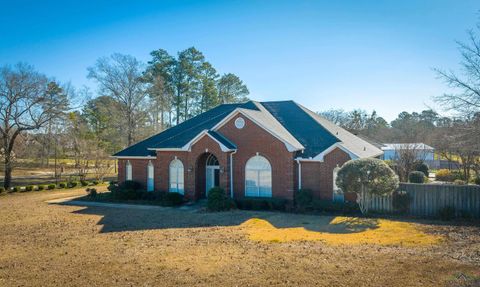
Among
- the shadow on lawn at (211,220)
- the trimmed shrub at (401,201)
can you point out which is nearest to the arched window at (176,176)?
the shadow on lawn at (211,220)

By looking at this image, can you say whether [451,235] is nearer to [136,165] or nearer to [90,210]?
[90,210]

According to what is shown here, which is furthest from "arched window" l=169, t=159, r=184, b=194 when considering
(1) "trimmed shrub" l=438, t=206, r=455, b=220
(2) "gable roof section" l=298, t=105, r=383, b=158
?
(1) "trimmed shrub" l=438, t=206, r=455, b=220

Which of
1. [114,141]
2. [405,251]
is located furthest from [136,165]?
[114,141]

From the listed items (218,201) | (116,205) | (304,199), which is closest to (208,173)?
(218,201)

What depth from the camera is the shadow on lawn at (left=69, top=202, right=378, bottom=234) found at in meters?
16.4

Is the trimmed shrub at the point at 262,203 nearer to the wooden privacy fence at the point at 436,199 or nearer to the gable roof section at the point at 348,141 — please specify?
the wooden privacy fence at the point at 436,199

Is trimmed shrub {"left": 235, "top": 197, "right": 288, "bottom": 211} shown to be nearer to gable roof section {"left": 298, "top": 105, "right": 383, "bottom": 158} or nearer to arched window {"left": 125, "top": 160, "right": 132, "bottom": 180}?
gable roof section {"left": 298, "top": 105, "right": 383, "bottom": 158}

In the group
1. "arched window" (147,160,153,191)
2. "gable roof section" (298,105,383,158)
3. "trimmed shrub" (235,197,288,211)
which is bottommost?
"trimmed shrub" (235,197,288,211)

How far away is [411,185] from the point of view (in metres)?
18.5

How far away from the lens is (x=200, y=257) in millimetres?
11719

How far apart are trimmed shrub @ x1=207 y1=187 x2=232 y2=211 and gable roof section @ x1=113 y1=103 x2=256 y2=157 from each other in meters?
5.06

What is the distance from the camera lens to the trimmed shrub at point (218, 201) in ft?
67.5

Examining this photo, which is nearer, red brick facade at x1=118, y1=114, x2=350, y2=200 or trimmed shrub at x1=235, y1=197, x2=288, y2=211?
trimmed shrub at x1=235, y1=197, x2=288, y2=211

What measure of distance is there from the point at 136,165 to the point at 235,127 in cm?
895
